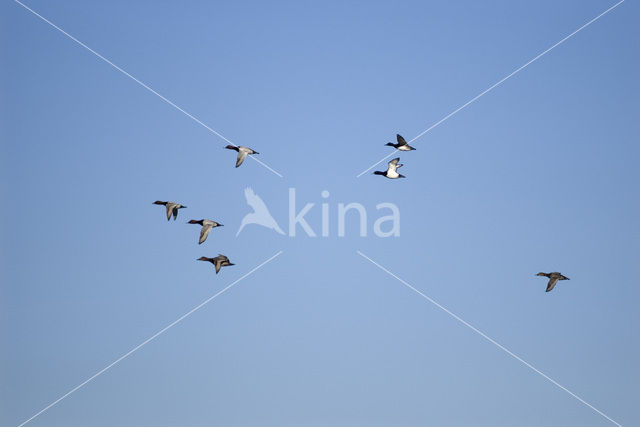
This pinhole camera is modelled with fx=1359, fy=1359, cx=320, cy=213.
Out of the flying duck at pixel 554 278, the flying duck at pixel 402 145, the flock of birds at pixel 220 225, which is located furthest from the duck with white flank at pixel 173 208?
the flying duck at pixel 554 278

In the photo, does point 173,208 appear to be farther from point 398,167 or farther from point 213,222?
point 398,167

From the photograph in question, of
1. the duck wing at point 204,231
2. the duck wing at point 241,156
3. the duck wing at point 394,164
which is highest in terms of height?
the duck wing at point 394,164

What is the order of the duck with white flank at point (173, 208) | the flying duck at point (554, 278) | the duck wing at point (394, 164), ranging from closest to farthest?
1. the duck with white flank at point (173, 208)
2. the duck wing at point (394, 164)
3. the flying duck at point (554, 278)

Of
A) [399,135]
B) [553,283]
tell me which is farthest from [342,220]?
[553,283]

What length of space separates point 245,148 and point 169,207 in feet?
16.0

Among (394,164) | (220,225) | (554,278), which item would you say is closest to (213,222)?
(220,225)

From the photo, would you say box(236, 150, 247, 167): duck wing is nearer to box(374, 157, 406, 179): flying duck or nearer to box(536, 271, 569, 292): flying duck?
box(374, 157, 406, 179): flying duck

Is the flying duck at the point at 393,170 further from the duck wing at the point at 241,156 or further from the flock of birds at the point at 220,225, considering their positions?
the duck wing at the point at 241,156

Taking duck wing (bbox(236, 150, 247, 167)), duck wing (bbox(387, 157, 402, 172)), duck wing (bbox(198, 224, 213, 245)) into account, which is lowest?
duck wing (bbox(198, 224, 213, 245))

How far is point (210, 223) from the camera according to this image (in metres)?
62.6

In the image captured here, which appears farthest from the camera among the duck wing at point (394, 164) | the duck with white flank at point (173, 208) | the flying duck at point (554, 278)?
the flying duck at point (554, 278)

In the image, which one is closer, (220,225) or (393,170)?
(220,225)

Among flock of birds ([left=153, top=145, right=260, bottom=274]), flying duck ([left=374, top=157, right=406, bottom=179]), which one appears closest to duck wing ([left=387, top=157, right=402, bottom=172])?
flying duck ([left=374, top=157, right=406, bottom=179])

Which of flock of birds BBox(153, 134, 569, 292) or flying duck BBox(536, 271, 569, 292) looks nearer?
flock of birds BBox(153, 134, 569, 292)
